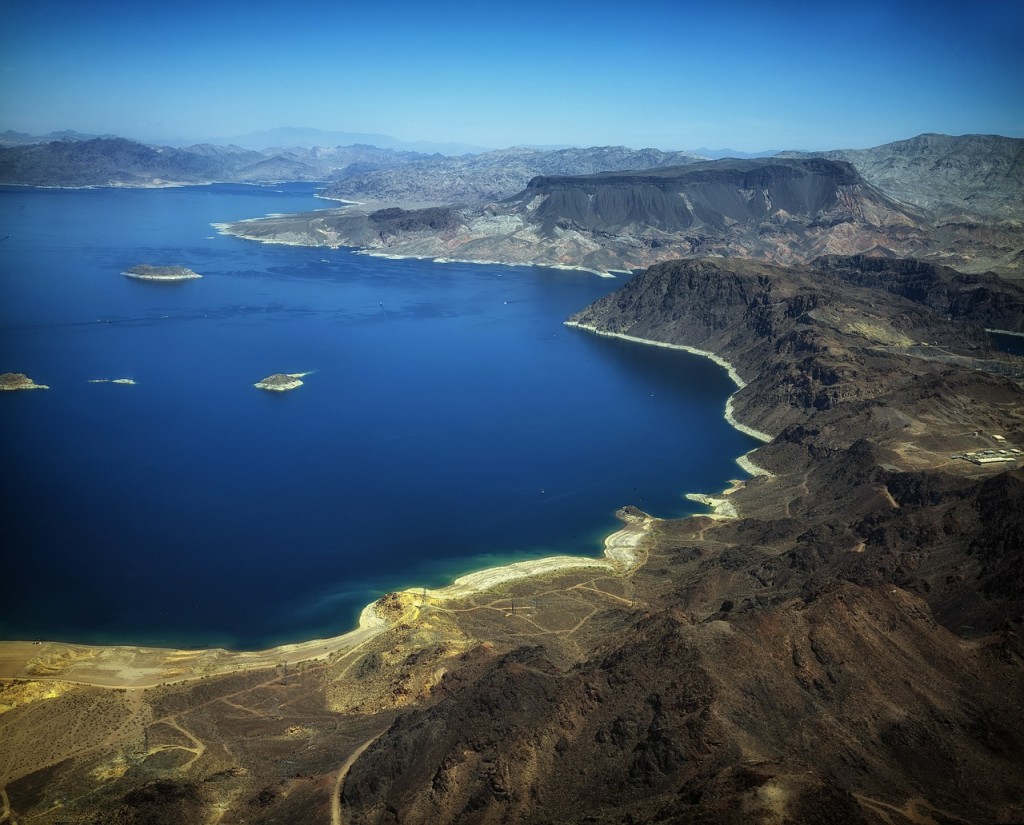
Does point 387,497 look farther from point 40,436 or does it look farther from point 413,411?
point 40,436

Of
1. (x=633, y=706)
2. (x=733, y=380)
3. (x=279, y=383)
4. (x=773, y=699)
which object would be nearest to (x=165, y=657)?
(x=633, y=706)

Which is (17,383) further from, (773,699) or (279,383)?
(773,699)

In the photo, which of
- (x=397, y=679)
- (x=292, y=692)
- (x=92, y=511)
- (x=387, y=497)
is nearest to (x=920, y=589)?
(x=397, y=679)

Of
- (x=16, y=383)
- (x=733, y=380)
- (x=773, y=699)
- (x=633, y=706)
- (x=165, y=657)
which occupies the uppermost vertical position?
(x=773, y=699)

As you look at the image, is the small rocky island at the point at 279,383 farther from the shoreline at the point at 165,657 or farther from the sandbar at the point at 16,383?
the shoreline at the point at 165,657

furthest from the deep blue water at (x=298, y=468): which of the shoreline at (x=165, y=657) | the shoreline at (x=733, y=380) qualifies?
the shoreline at (x=733, y=380)

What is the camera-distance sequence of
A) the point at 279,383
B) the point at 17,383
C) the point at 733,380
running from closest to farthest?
the point at 17,383 < the point at 279,383 < the point at 733,380
